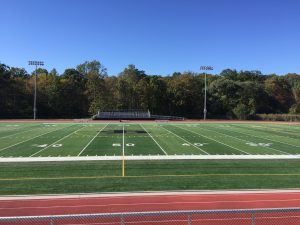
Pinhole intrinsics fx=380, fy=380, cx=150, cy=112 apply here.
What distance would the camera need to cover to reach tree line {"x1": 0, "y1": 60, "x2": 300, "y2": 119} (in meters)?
81.9

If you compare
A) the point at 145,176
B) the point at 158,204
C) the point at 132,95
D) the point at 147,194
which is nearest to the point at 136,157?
the point at 145,176

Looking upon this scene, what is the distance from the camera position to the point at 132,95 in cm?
8712

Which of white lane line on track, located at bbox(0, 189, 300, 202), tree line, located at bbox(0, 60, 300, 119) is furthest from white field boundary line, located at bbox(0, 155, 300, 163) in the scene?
tree line, located at bbox(0, 60, 300, 119)

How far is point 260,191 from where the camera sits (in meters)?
14.1

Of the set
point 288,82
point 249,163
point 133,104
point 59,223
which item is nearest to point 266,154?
point 249,163

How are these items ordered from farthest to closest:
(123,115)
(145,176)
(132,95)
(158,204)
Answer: (132,95), (123,115), (145,176), (158,204)

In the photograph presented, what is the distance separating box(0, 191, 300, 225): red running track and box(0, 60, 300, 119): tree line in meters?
67.1

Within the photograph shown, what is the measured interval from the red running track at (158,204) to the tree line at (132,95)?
67098 millimetres

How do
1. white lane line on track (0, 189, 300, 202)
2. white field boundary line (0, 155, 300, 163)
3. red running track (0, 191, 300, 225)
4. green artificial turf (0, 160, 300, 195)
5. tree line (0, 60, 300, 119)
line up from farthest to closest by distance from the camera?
tree line (0, 60, 300, 119) < white field boundary line (0, 155, 300, 163) < green artificial turf (0, 160, 300, 195) < white lane line on track (0, 189, 300, 202) < red running track (0, 191, 300, 225)

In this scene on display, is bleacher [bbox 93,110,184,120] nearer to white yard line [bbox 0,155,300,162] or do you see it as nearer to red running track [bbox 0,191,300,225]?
white yard line [bbox 0,155,300,162]

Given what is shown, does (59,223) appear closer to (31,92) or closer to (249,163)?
(249,163)

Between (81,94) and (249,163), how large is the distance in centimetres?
7090

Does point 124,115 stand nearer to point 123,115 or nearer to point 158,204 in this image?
point 123,115

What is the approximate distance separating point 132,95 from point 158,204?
247 feet
